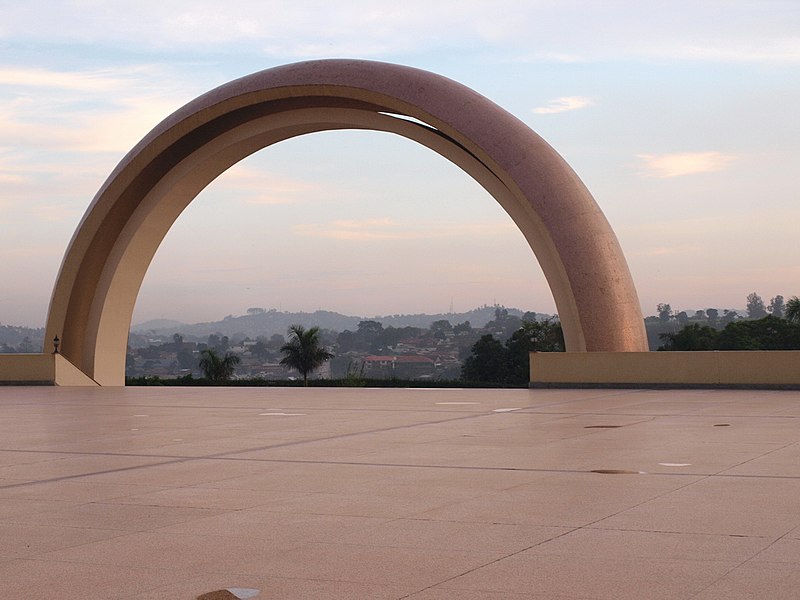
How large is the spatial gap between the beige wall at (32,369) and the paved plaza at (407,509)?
1309 cm

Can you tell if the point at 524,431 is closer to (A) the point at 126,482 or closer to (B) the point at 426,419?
(B) the point at 426,419

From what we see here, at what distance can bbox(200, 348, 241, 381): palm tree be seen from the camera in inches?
2071

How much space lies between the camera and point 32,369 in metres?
25.4

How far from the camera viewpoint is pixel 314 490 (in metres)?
7.09

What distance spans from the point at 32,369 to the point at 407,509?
21048 mm

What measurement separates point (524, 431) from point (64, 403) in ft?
30.7

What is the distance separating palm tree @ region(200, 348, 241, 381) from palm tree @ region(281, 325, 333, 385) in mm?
2711

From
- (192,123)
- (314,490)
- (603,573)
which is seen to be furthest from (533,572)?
(192,123)

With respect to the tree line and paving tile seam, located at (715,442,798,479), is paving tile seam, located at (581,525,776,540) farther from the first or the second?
the tree line

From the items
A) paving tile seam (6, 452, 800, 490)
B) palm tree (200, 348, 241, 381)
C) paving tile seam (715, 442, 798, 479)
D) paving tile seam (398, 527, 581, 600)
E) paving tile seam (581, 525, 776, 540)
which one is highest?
palm tree (200, 348, 241, 381)

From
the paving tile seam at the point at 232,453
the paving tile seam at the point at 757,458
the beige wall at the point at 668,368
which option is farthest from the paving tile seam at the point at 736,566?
the beige wall at the point at 668,368

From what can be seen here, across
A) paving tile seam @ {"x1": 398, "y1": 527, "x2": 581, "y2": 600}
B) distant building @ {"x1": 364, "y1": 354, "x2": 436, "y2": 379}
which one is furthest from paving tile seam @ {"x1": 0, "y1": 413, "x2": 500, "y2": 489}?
distant building @ {"x1": 364, "y1": 354, "x2": 436, "y2": 379}

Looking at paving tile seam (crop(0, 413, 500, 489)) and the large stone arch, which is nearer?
paving tile seam (crop(0, 413, 500, 489))

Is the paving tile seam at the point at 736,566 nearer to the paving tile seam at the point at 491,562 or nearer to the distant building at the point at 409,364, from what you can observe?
the paving tile seam at the point at 491,562
